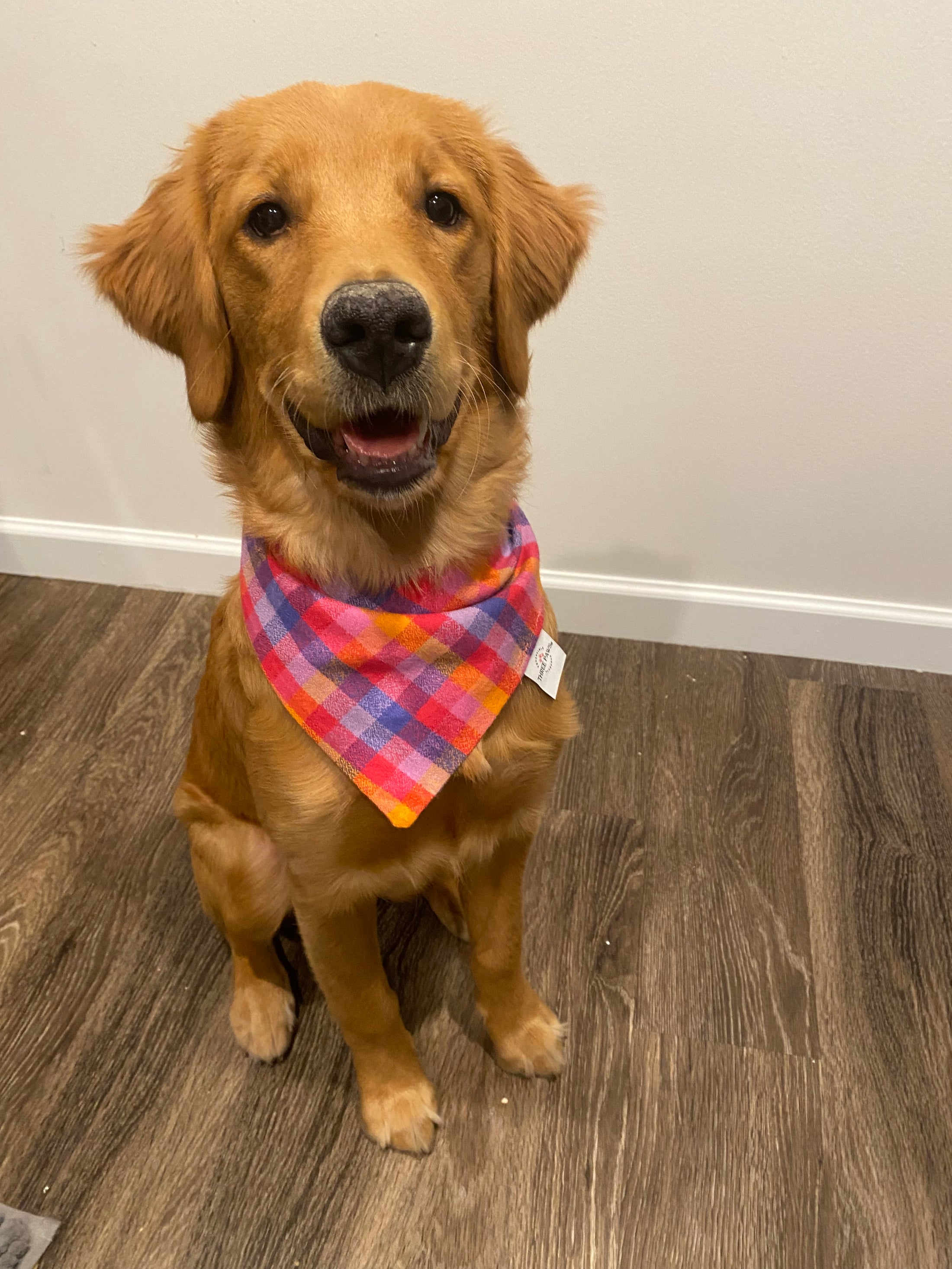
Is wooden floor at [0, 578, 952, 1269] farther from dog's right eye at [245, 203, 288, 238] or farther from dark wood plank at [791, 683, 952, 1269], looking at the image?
dog's right eye at [245, 203, 288, 238]

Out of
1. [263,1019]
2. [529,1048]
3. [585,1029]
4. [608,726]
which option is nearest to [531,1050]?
[529,1048]

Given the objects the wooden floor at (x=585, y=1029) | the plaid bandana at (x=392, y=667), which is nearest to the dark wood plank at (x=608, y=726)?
the wooden floor at (x=585, y=1029)

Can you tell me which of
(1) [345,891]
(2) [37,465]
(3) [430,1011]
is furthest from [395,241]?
(2) [37,465]

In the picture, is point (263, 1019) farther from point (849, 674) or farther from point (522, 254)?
point (849, 674)

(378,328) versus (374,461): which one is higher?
(378,328)

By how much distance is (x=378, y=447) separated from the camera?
3.35 feet

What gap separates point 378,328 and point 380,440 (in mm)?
152

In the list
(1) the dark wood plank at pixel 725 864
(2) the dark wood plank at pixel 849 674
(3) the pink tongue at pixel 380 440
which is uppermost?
(3) the pink tongue at pixel 380 440

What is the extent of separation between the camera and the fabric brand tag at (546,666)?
4.02 feet

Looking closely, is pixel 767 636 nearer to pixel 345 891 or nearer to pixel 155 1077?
pixel 345 891

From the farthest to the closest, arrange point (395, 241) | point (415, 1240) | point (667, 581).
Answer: point (667, 581)
point (415, 1240)
point (395, 241)

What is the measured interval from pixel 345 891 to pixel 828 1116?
36.4 inches

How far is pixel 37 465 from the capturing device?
8.11 feet

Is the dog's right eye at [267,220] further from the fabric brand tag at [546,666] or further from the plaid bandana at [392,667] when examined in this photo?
the fabric brand tag at [546,666]
